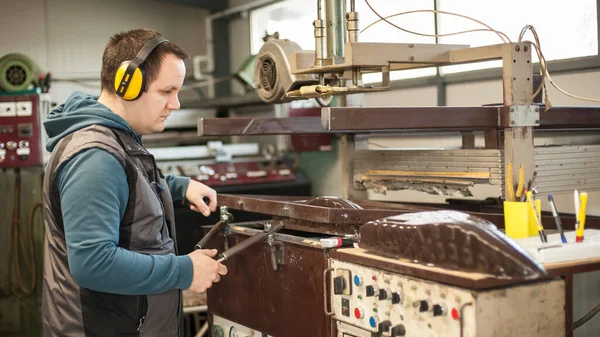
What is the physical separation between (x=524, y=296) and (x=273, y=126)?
118cm

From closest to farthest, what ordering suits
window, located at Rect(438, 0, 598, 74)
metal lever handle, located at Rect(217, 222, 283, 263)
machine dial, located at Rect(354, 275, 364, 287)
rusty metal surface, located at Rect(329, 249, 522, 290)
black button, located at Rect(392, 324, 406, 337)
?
1. rusty metal surface, located at Rect(329, 249, 522, 290)
2. black button, located at Rect(392, 324, 406, 337)
3. machine dial, located at Rect(354, 275, 364, 287)
4. metal lever handle, located at Rect(217, 222, 283, 263)
5. window, located at Rect(438, 0, 598, 74)

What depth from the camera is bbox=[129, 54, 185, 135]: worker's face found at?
5.51ft

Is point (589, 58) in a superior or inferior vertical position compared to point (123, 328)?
superior

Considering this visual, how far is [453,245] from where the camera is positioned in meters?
1.36

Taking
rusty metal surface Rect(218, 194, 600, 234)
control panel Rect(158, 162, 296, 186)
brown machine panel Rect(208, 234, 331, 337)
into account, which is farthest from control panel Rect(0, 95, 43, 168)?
rusty metal surface Rect(218, 194, 600, 234)

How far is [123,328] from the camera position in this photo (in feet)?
5.44

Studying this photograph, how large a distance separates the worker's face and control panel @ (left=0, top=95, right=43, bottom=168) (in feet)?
8.18

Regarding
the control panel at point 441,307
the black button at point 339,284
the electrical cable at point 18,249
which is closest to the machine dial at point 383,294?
the control panel at point 441,307

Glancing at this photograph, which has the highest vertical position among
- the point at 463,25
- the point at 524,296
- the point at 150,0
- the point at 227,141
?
the point at 150,0

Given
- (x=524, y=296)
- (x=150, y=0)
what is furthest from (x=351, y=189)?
(x=150, y=0)

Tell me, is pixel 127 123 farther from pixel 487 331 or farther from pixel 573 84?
pixel 573 84

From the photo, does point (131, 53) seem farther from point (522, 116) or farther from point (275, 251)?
point (522, 116)

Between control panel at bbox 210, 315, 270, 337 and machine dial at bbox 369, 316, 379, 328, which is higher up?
machine dial at bbox 369, 316, 379, 328

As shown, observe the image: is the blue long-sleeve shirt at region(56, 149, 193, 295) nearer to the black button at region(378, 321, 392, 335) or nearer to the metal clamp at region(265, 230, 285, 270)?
the metal clamp at region(265, 230, 285, 270)
